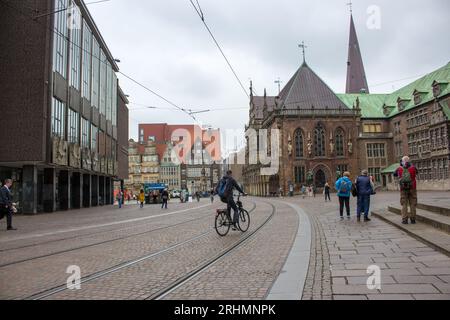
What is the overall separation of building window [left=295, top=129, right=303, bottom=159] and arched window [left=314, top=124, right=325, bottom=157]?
2180mm

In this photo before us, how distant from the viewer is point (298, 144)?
6394 centimetres

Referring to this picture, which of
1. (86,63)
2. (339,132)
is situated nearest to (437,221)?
(86,63)

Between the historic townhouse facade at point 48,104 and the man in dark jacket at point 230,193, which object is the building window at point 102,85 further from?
the man in dark jacket at point 230,193

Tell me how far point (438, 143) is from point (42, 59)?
43.6 meters

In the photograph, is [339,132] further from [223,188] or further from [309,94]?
[223,188]

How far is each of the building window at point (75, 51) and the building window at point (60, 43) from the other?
1.51m

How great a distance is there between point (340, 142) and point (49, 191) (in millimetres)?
46467

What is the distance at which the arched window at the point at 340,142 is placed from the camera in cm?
6412

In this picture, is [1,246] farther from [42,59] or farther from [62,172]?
[62,172]

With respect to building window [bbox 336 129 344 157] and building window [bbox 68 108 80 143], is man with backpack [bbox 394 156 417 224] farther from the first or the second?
building window [bbox 336 129 344 157]

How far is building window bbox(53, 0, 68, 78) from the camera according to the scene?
1124 inches

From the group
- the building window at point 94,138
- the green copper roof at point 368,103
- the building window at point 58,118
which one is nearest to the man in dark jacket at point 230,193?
the building window at point 58,118

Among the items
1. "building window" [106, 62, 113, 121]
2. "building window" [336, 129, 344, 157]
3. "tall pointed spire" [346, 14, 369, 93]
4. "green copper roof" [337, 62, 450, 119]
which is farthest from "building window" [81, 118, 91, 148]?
"tall pointed spire" [346, 14, 369, 93]
